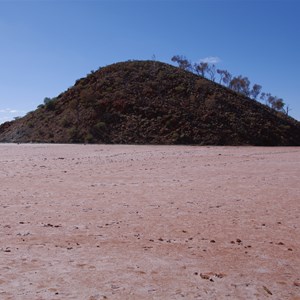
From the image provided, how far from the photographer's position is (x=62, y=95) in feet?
241

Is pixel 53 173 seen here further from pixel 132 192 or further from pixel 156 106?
pixel 156 106

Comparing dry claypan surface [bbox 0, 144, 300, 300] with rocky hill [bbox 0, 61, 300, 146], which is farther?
rocky hill [bbox 0, 61, 300, 146]

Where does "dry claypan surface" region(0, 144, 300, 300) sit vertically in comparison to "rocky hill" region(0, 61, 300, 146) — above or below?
below

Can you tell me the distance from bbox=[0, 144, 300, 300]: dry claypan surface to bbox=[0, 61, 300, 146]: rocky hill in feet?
136

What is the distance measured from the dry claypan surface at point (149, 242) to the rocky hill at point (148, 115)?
41.5 metres

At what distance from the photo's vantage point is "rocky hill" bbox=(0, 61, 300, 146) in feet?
180

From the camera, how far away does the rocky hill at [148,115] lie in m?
55.0

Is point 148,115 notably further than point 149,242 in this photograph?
Yes

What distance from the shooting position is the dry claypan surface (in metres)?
4.68

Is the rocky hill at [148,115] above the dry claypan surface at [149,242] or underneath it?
above

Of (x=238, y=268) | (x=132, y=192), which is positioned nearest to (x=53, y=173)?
(x=132, y=192)

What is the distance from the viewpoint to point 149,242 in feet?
21.8

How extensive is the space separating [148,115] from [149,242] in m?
53.7

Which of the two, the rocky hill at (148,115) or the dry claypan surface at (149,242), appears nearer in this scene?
the dry claypan surface at (149,242)
